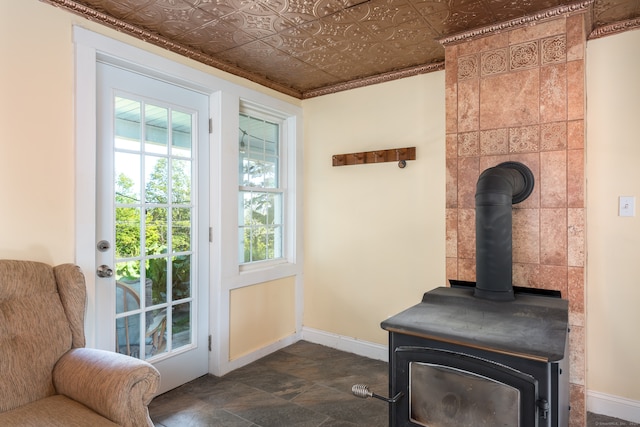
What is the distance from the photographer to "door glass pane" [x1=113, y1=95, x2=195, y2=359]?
89.9 inches

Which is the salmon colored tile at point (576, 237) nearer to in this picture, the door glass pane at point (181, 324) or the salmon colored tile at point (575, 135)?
the salmon colored tile at point (575, 135)

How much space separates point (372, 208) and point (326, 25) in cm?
144

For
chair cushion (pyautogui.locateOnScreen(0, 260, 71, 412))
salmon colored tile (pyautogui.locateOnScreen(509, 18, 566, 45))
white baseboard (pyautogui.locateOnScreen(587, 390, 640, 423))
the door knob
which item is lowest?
white baseboard (pyautogui.locateOnScreen(587, 390, 640, 423))

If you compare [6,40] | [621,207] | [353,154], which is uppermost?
[6,40]

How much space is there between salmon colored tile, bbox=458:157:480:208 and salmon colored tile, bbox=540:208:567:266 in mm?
382

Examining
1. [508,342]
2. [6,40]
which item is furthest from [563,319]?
[6,40]

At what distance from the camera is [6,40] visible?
1768mm

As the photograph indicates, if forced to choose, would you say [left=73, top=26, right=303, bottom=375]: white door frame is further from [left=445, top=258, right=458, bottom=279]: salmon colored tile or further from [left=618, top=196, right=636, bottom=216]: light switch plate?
[left=618, top=196, right=636, bottom=216]: light switch plate

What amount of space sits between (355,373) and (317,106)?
2.27 metres

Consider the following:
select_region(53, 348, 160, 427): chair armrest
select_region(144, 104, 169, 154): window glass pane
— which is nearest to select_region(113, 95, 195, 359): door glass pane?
select_region(144, 104, 169, 154): window glass pane

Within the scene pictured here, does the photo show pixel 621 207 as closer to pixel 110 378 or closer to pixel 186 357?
pixel 110 378

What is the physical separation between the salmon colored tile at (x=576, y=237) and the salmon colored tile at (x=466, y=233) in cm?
48

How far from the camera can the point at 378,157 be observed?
301cm

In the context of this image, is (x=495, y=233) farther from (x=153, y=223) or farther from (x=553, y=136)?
(x=153, y=223)
